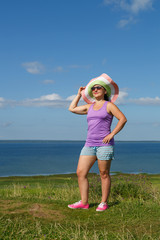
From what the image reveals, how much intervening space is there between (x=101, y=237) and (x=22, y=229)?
3.86 ft

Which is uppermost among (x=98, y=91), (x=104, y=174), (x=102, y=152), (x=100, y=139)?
(x=98, y=91)

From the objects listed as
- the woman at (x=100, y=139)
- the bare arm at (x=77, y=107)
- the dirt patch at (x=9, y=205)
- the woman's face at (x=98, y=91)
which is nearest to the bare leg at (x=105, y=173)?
the woman at (x=100, y=139)

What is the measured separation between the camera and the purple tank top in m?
5.32

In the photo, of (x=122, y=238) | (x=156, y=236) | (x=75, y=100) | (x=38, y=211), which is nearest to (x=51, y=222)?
(x=38, y=211)

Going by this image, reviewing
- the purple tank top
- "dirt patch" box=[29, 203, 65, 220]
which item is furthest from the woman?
"dirt patch" box=[29, 203, 65, 220]

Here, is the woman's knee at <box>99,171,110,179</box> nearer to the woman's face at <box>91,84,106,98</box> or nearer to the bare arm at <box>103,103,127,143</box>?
the bare arm at <box>103,103,127,143</box>

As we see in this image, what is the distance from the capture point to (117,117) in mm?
5328

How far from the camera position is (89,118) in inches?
217

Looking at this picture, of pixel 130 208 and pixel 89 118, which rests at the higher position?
pixel 89 118

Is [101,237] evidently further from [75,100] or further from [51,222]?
[75,100]

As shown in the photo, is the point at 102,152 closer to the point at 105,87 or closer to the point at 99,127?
the point at 99,127

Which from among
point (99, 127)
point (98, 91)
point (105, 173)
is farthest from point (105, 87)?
point (105, 173)

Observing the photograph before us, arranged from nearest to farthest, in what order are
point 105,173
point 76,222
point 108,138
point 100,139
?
point 76,222 → point 108,138 → point 100,139 → point 105,173

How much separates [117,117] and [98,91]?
0.67 metres
